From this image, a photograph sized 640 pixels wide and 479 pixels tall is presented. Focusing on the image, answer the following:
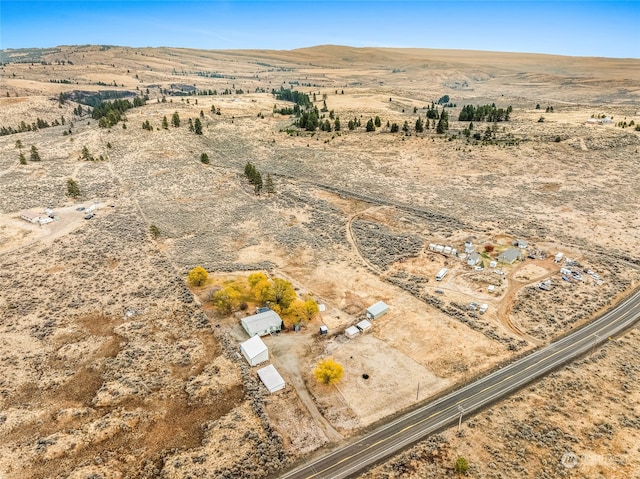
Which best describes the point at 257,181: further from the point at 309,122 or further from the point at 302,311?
the point at 309,122

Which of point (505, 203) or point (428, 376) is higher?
point (505, 203)

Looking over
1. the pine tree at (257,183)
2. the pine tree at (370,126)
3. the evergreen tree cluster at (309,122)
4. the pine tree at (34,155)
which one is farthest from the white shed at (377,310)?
the pine tree at (34,155)

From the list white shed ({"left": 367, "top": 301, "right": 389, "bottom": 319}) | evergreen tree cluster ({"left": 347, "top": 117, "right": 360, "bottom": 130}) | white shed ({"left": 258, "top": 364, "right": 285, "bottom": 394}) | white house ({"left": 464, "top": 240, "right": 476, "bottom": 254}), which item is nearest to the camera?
white shed ({"left": 258, "top": 364, "right": 285, "bottom": 394})

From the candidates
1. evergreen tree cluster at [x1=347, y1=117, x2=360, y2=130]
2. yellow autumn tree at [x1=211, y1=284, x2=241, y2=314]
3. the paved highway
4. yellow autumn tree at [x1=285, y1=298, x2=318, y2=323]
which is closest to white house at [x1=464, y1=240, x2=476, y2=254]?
the paved highway

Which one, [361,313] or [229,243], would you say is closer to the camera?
[361,313]

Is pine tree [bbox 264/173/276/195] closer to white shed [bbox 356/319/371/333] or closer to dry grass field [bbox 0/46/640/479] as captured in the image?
dry grass field [bbox 0/46/640/479]

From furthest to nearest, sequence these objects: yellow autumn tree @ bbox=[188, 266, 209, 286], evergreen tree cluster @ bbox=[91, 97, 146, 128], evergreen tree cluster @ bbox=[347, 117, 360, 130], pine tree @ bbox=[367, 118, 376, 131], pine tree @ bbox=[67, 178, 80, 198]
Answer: evergreen tree cluster @ bbox=[347, 117, 360, 130] → pine tree @ bbox=[367, 118, 376, 131] → evergreen tree cluster @ bbox=[91, 97, 146, 128] → pine tree @ bbox=[67, 178, 80, 198] → yellow autumn tree @ bbox=[188, 266, 209, 286]

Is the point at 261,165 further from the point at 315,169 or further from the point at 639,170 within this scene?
the point at 639,170

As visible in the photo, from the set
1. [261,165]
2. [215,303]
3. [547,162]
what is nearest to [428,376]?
[215,303]
